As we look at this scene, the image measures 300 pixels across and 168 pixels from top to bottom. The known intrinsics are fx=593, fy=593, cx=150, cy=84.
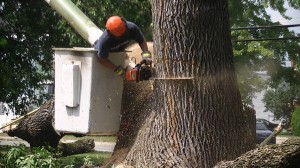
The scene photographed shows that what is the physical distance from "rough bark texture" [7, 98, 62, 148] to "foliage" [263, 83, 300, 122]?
89.9 feet

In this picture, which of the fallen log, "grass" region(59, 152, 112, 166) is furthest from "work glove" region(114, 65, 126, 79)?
the fallen log

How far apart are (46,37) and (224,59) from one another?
1018 centimetres

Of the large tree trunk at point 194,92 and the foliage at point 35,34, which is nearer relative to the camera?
the large tree trunk at point 194,92

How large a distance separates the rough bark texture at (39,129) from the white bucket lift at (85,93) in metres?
2.64

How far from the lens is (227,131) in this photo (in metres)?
5.90

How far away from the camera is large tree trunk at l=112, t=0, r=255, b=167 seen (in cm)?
582

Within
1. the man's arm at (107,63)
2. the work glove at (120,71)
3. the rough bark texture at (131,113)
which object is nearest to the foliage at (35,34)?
the rough bark texture at (131,113)

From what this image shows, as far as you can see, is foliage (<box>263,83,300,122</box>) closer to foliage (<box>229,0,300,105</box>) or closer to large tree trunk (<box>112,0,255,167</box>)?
foliage (<box>229,0,300,105</box>)

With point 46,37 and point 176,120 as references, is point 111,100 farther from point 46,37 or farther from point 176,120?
point 46,37

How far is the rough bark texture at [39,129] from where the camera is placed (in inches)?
383

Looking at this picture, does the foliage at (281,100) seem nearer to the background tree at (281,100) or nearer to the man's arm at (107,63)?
the background tree at (281,100)

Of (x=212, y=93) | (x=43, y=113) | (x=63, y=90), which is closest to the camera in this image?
(x=212, y=93)

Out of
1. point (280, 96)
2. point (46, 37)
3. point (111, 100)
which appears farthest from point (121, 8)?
point (280, 96)

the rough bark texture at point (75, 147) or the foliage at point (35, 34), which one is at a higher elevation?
the foliage at point (35, 34)
